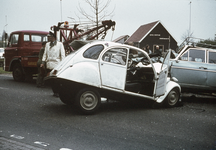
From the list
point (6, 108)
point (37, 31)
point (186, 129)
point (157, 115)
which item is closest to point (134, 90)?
point (157, 115)

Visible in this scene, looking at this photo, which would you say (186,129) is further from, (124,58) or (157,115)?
(124,58)

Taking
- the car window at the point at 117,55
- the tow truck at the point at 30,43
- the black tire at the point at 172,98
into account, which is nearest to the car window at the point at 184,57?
the black tire at the point at 172,98

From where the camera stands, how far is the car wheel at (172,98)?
7.74 meters

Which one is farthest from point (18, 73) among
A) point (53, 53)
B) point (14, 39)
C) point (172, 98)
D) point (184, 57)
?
point (172, 98)

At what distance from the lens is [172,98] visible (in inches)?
309

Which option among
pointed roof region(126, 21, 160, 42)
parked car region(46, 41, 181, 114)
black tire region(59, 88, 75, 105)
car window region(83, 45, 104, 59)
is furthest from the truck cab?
pointed roof region(126, 21, 160, 42)

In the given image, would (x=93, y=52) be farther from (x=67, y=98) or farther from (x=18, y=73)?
(x=18, y=73)

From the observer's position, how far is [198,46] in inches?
409

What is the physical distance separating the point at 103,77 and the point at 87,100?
0.68 metres

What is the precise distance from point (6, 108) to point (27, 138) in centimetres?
258

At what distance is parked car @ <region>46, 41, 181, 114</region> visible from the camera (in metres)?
6.18

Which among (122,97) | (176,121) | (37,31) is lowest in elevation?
(176,121)

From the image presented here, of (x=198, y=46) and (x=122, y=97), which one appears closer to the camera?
(x=122, y=97)

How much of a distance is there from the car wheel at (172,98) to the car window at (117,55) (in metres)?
1.89
